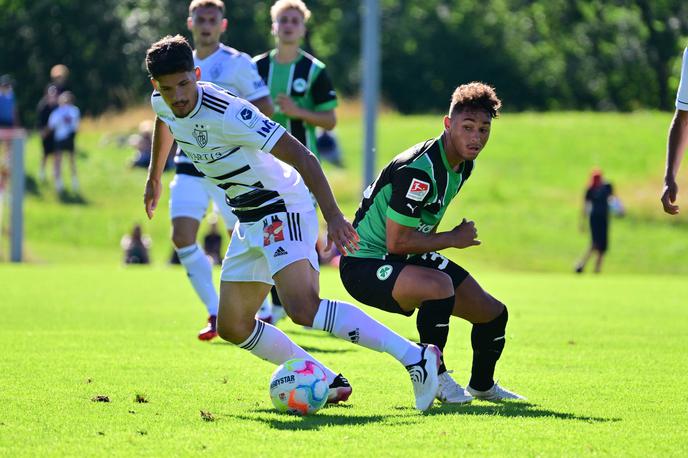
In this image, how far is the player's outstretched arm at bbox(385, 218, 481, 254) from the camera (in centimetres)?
676

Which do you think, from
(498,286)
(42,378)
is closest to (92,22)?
(498,286)

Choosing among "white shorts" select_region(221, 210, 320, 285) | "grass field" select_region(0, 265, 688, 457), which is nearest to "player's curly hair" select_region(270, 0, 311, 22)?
"grass field" select_region(0, 265, 688, 457)

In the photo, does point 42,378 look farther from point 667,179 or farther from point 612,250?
point 612,250

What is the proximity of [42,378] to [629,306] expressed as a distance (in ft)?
27.6

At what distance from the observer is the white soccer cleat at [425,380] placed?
647 centimetres

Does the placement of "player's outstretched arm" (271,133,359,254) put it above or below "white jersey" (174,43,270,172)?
below

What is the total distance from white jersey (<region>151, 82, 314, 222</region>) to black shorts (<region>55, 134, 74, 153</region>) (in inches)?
920

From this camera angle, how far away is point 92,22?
45.2m

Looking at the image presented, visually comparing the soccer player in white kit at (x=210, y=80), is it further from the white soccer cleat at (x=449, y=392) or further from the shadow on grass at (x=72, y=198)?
the shadow on grass at (x=72, y=198)

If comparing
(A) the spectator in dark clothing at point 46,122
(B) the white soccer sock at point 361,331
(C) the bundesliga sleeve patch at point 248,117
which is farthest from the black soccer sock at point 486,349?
(A) the spectator in dark clothing at point 46,122

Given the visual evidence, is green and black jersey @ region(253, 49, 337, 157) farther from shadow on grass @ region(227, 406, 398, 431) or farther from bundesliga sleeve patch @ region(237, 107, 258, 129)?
shadow on grass @ region(227, 406, 398, 431)

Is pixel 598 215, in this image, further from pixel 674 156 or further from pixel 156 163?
pixel 156 163

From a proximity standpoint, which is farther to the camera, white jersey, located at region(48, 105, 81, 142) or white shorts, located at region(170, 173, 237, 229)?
white jersey, located at region(48, 105, 81, 142)

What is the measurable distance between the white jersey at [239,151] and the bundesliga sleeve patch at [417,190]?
22.3 inches
